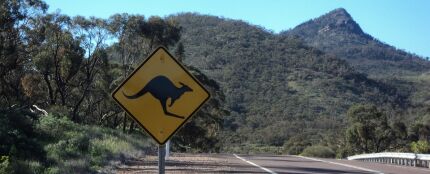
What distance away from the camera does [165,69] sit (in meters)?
7.58

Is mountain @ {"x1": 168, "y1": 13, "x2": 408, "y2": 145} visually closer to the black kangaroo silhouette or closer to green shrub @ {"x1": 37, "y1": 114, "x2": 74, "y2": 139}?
green shrub @ {"x1": 37, "y1": 114, "x2": 74, "y2": 139}

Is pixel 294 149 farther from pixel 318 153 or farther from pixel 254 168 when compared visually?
pixel 254 168

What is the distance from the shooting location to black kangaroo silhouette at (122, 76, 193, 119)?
296 inches

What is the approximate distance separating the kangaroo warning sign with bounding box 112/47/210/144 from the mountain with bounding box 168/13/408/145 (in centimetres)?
7996

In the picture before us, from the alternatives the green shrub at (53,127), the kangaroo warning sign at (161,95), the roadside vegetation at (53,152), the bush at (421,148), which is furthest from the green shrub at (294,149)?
the kangaroo warning sign at (161,95)

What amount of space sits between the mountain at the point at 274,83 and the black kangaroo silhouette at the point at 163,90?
79959mm

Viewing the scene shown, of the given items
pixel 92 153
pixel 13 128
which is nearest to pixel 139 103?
pixel 13 128

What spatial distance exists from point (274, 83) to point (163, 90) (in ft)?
368

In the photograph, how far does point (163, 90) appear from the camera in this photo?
7.58 metres

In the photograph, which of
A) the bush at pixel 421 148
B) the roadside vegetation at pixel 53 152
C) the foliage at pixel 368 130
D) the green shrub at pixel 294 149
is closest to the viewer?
the roadside vegetation at pixel 53 152

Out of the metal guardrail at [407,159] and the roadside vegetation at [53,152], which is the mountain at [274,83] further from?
the roadside vegetation at [53,152]

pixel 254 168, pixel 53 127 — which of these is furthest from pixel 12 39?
pixel 254 168

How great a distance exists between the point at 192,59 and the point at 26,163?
358ft

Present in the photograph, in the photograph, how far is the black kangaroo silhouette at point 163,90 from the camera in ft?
24.6
